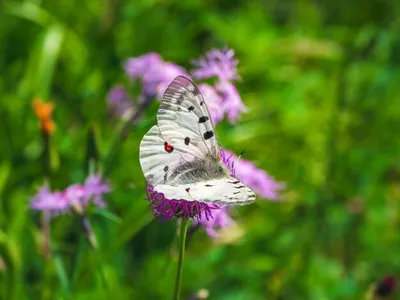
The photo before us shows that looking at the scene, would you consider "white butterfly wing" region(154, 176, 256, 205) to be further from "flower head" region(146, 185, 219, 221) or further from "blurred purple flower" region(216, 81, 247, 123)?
"blurred purple flower" region(216, 81, 247, 123)

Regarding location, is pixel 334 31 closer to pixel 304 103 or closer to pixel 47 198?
pixel 304 103

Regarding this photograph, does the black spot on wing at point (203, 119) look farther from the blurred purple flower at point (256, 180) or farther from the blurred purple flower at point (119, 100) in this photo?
the blurred purple flower at point (119, 100)

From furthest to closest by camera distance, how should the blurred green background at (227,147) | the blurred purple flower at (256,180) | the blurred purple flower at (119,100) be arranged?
the blurred purple flower at (119,100) < the blurred green background at (227,147) < the blurred purple flower at (256,180)

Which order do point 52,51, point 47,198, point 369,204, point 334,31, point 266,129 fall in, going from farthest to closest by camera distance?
point 334,31
point 266,129
point 52,51
point 369,204
point 47,198

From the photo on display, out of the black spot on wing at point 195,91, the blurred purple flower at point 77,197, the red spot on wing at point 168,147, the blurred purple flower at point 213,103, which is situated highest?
the blurred purple flower at point 213,103

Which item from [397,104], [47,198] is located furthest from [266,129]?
[47,198]

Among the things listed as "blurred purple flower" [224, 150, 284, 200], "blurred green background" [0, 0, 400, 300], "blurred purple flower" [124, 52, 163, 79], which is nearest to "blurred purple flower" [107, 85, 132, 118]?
"blurred green background" [0, 0, 400, 300]

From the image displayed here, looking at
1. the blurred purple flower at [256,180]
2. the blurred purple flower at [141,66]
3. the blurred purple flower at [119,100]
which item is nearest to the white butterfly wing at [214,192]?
the blurred purple flower at [256,180]
